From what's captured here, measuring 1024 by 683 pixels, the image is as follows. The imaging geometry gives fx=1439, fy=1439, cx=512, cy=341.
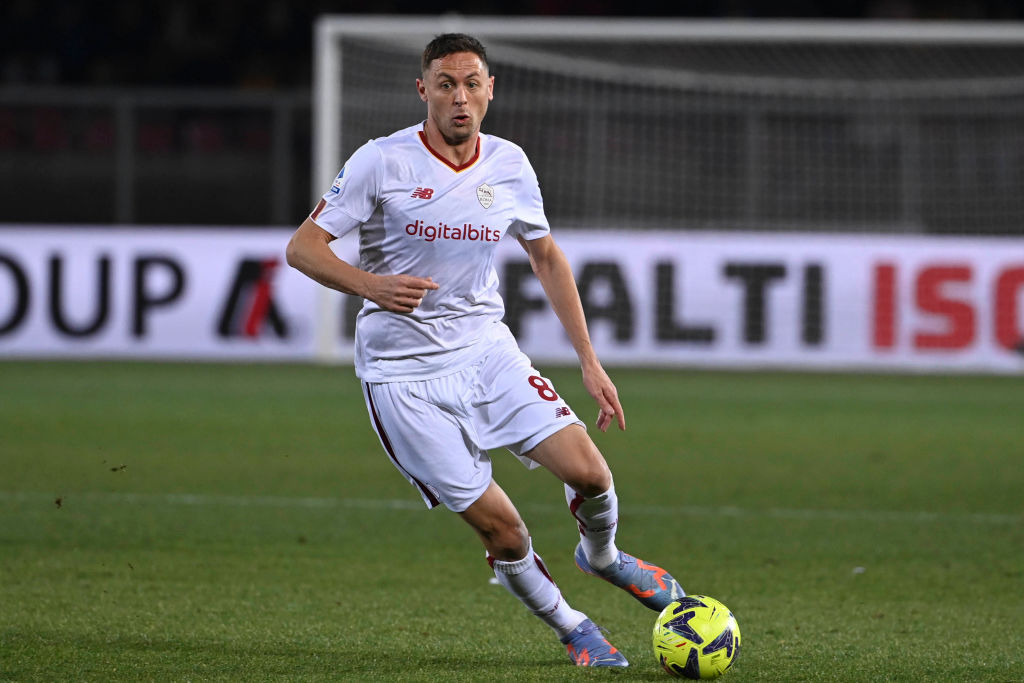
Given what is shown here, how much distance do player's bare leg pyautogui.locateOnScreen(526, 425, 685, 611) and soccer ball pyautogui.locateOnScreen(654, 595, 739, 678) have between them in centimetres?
35

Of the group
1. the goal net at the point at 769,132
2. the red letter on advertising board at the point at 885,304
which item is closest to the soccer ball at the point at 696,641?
the red letter on advertising board at the point at 885,304

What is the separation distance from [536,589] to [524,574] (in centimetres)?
6

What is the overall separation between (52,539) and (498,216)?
9.96 ft

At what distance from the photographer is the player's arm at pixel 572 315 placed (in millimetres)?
4551

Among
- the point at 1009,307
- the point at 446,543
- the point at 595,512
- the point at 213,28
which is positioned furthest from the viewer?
the point at 213,28

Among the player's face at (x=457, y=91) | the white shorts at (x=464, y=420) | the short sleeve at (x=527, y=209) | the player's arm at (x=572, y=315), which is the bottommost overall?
→ the white shorts at (x=464, y=420)

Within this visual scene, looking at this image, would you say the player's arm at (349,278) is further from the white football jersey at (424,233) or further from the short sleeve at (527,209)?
the short sleeve at (527,209)

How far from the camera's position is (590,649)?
4.41 meters

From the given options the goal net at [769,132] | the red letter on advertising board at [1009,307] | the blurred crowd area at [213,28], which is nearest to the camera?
the red letter on advertising board at [1009,307]

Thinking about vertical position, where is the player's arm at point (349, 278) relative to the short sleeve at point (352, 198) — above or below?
below

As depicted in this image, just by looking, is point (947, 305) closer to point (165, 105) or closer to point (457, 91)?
point (165, 105)

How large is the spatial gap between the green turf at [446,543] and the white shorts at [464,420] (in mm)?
580

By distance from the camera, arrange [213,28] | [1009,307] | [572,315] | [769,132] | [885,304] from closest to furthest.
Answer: [572,315] < [1009,307] < [885,304] < [769,132] < [213,28]

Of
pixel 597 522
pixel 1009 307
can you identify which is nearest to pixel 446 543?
pixel 597 522
